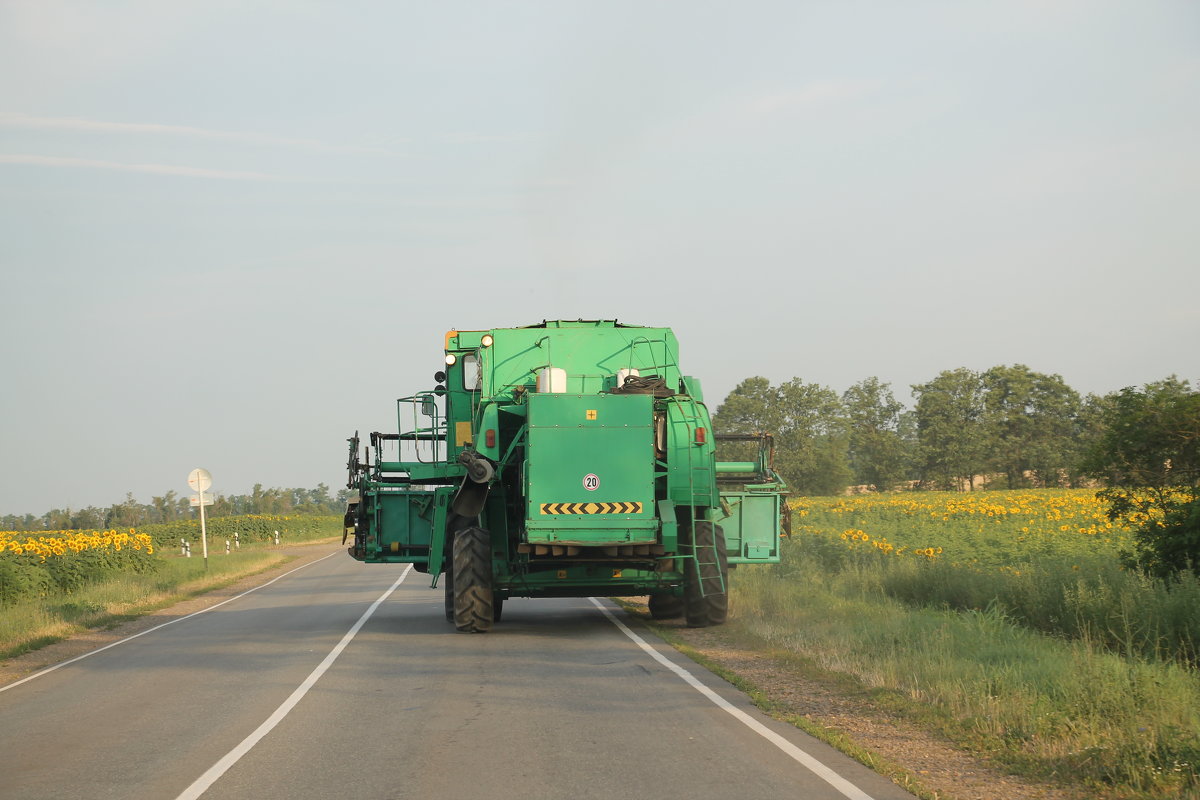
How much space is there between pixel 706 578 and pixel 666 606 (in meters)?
1.86

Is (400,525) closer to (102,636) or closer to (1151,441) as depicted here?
(102,636)

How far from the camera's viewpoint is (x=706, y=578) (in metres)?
15.2

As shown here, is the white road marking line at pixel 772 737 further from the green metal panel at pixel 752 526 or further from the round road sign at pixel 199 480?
the round road sign at pixel 199 480

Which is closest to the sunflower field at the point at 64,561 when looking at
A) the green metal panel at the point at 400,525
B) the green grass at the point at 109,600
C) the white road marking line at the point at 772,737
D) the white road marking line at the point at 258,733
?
the green grass at the point at 109,600

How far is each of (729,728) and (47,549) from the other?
2362 cm

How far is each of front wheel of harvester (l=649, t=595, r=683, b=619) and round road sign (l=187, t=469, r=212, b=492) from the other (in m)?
21.3

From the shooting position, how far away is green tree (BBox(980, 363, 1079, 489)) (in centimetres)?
8862

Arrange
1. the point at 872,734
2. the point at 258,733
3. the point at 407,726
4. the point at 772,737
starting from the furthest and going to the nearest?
the point at 407,726
the point at 258,733
the point at 872,734
the point at 772,737

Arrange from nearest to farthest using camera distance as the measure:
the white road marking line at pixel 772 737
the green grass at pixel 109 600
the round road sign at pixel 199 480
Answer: the white road marking line at pixel 772 737, the green grass at pixel 109 600, the round road sign at pixel 199 480

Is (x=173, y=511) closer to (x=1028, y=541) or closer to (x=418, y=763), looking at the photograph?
(x=1028, y=541)

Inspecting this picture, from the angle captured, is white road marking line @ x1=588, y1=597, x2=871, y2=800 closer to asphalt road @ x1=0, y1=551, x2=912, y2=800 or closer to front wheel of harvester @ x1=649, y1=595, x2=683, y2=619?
asphalt road @ x1=0, y1=551, x2=912, y2=800

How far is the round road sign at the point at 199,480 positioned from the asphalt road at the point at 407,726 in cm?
1922

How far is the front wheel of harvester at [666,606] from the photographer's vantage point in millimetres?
16719

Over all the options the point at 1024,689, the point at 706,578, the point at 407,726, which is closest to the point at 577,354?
the point at 706,578
